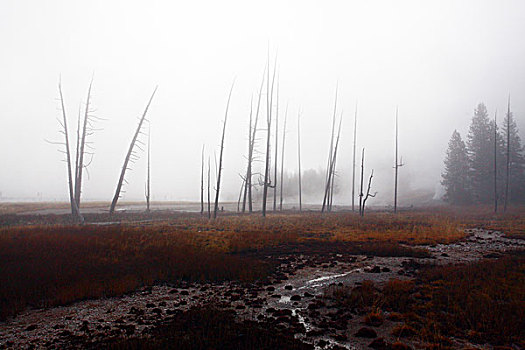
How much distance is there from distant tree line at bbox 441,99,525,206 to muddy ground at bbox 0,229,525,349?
48.1 meters

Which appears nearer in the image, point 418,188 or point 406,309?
point 406,309

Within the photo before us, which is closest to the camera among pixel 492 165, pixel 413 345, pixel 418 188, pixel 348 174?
pixel 413 345

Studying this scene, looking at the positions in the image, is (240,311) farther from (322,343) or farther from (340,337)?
(340,337)

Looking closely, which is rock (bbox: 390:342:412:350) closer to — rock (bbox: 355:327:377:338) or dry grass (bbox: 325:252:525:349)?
dry grass (bbox: 325:252:525:349)

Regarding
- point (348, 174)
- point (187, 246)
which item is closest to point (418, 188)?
point (348, 174)

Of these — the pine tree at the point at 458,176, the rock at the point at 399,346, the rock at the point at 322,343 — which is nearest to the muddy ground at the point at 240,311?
the rock at the point at 322,343

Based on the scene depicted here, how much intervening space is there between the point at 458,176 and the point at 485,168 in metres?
4.91

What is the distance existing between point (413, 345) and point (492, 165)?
56.6m

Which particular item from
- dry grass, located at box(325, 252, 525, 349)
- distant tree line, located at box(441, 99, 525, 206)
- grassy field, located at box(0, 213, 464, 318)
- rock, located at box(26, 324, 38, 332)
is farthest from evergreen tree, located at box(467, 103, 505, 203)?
rock, located at box(26, 324, 38, 332)

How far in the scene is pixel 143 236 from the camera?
18.0 meters

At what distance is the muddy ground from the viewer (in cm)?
618

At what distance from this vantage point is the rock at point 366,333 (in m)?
6.21

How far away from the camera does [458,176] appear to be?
53.7 meters

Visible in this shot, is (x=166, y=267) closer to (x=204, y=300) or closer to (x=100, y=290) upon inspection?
(x=100, y=290)
